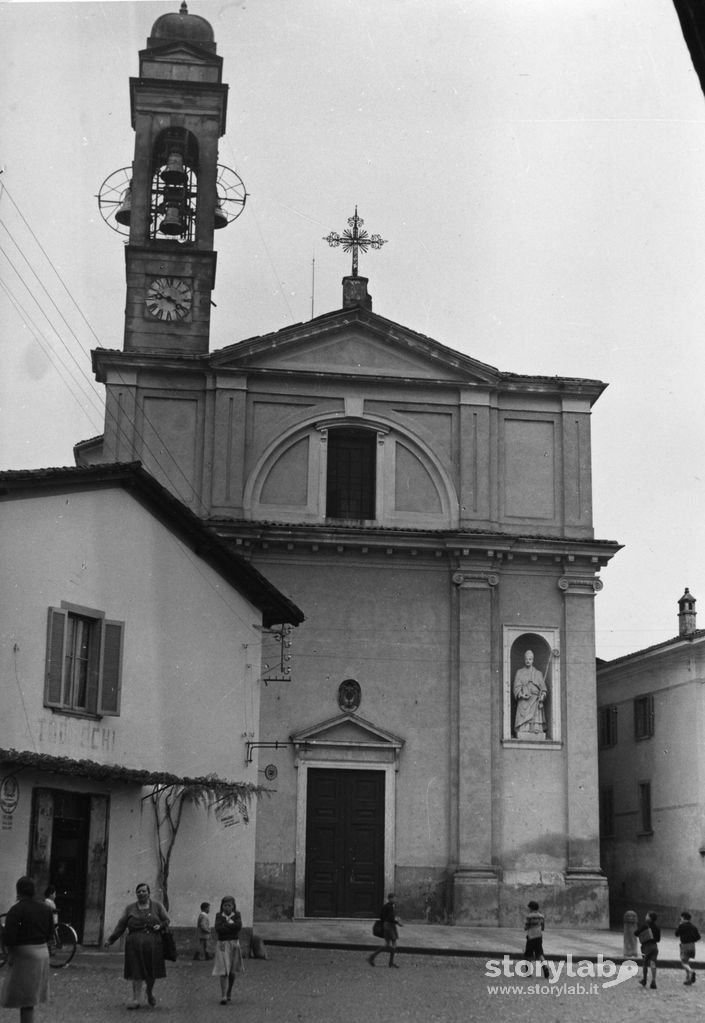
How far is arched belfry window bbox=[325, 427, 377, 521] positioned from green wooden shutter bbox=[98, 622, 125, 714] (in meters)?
10.3

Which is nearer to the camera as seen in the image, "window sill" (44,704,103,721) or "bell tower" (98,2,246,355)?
"window sill" (44,704,103,721)

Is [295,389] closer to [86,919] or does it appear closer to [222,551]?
[222,551]

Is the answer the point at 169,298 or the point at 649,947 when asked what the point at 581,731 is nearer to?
the point at 649,947

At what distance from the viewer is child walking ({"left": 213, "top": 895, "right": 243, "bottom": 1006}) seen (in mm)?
17297

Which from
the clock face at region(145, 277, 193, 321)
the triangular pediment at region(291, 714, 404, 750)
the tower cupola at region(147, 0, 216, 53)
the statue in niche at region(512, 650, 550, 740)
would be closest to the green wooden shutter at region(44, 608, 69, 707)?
the triangular pediment at region(291, 714, 404, 750)

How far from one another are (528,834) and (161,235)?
16.3 metres

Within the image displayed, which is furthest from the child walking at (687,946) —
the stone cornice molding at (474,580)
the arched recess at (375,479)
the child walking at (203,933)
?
the arched recess at (375,479)

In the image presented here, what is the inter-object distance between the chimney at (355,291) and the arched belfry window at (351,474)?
16.5 ft

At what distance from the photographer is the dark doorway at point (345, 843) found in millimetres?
30578

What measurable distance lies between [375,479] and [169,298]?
6598 mm

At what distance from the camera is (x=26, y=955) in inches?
519

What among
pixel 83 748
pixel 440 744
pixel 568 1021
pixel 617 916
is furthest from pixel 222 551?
pixel 617 916

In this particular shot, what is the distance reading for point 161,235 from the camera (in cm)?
3584

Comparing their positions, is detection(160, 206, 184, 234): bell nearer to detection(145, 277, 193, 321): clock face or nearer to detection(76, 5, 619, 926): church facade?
detection(76, 5, 619, 926): church facade
